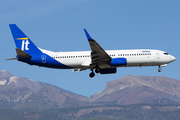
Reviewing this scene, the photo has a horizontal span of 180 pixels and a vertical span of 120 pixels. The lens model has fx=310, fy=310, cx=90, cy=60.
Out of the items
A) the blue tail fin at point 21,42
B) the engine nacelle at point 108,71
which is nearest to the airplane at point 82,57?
the blue tail fin at point 21,42

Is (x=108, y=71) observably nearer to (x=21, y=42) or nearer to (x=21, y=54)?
(x=21, y=54)

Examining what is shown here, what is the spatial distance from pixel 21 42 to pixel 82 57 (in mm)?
17548

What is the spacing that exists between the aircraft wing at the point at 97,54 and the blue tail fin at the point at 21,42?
15.6m

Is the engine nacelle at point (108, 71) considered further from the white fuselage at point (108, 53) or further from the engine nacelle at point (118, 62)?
the engine nacelle at point (118, 62)

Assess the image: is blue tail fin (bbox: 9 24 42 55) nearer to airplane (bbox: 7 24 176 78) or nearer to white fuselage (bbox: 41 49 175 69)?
airplane (bbox: 7 24 176 78)

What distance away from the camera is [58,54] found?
83.2 meters

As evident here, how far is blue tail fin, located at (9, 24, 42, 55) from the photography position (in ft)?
278

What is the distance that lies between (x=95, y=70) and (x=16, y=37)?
77.0 ft

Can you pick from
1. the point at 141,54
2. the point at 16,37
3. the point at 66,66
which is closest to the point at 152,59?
the point at 141,54

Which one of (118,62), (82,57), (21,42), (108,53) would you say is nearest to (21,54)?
(21,42)

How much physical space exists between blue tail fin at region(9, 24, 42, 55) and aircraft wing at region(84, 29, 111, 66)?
51.1ft

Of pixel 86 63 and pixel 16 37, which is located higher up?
pixel 16 37

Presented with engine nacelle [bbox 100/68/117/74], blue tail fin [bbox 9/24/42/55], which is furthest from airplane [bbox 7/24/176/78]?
engine nacelle [bbox 100/68/117/74]

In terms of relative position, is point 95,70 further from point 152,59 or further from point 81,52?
point 152,59
